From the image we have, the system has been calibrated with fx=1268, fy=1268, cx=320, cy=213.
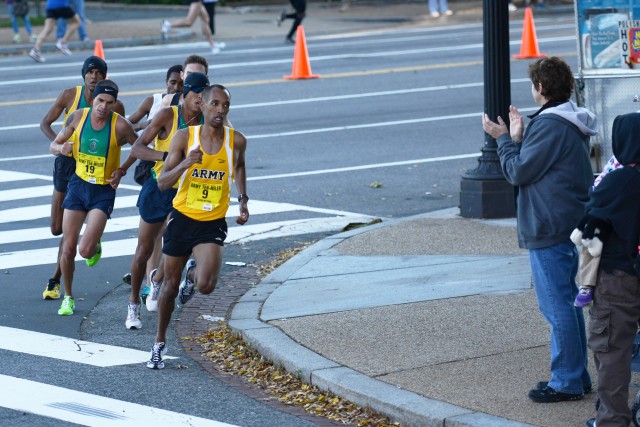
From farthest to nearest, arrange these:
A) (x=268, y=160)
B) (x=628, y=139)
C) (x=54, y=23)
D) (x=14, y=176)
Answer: (x=54, y=23), (x=268, y=160), (x=14, y=176), (x=628, y=139)

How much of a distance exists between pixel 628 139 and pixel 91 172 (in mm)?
4686

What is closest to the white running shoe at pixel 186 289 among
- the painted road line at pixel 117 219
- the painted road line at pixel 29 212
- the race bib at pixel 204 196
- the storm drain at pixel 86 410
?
the race bib at pixel 204 196

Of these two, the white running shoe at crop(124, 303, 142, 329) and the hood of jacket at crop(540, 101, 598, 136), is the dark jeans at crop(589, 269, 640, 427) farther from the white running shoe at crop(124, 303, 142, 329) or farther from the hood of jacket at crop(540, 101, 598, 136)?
the white running shoe at crop(124, 303, 142, 329)

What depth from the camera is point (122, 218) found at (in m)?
13.1

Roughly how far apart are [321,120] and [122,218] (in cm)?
631

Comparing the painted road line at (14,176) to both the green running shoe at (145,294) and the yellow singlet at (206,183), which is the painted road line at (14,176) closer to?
the green running shoe at (145,294)

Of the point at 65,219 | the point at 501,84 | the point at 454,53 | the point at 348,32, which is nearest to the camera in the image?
the point at 65,219

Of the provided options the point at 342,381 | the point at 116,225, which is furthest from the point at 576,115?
the point at 116,225

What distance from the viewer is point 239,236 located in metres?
12.3

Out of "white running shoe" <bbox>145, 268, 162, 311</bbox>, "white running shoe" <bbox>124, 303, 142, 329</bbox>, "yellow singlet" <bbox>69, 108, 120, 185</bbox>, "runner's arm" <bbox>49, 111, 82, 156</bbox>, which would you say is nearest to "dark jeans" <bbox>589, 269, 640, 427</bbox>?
"white running shoe" <bbox>124, 303, 142, 329</bbox>

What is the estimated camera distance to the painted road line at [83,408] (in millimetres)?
6918

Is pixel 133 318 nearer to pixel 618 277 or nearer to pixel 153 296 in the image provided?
pixel 153 296

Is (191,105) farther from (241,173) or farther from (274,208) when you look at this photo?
(274,208)

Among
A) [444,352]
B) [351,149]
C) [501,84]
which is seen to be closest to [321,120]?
[351,149]
